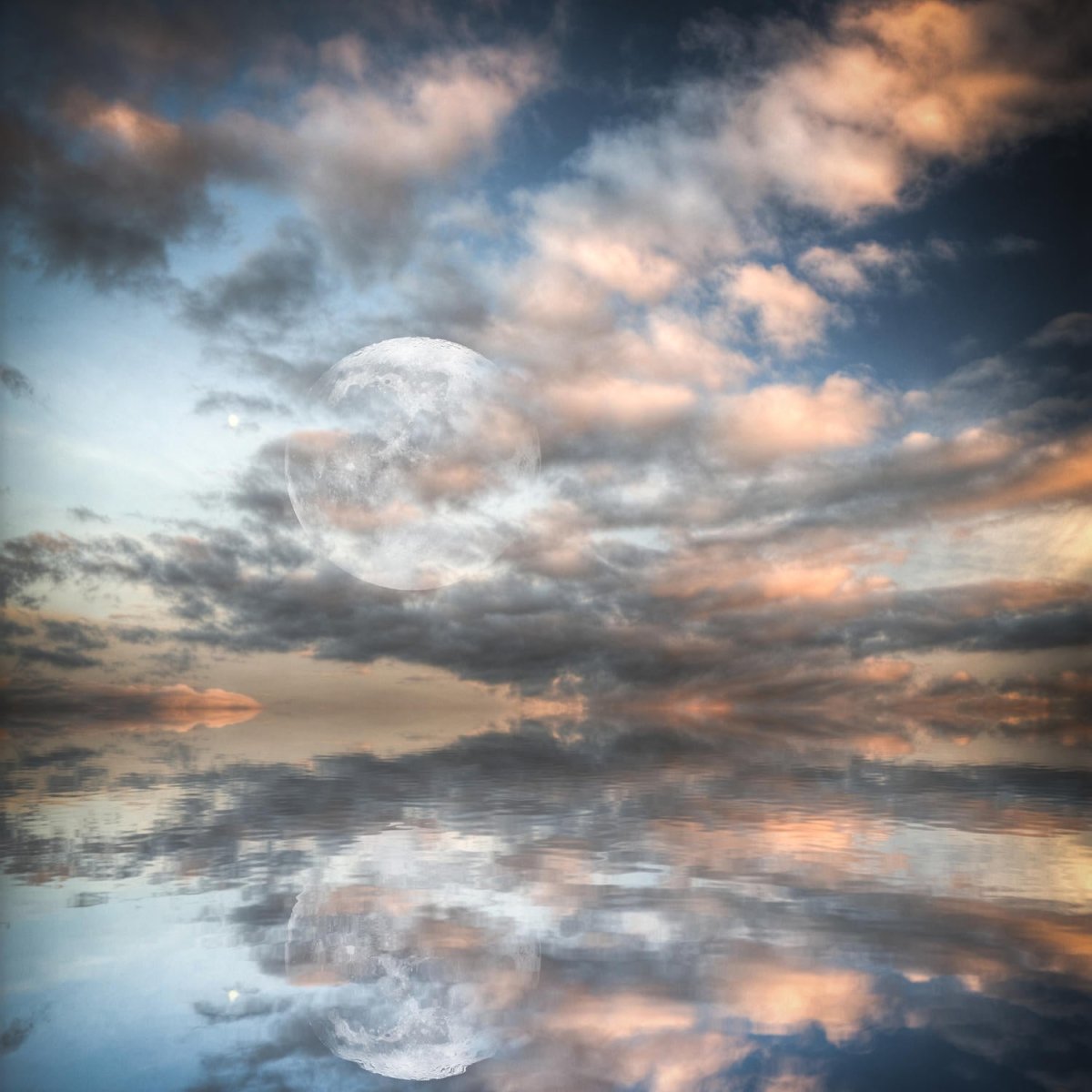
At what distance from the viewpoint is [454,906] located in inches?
898

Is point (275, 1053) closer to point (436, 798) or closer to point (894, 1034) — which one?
point (894, 1034)

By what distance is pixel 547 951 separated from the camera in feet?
61.8

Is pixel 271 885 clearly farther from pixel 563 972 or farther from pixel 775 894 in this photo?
pixel 775 894

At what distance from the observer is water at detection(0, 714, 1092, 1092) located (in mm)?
13812

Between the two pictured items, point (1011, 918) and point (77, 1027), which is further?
point (1011, 918)

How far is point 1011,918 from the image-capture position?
71.1ft

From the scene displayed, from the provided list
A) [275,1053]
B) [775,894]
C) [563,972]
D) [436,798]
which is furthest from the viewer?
[436,798]

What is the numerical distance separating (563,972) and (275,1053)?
5.72 m

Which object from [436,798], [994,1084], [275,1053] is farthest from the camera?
[436,798]

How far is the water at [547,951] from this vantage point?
1381 cm

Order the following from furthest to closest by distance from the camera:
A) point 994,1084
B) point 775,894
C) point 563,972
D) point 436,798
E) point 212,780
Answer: point 212,780 → point 436,798 → point 775,894 → point 563,972 → point 994,1084

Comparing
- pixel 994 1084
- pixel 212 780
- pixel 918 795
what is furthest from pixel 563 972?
pixel 212 780

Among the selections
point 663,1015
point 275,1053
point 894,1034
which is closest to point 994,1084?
point 894,1034

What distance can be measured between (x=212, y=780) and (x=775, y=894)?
48172 mm
